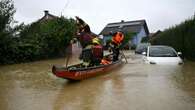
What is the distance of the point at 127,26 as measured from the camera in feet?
237

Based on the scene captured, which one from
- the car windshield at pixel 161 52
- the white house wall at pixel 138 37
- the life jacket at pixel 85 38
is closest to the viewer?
the life jacket at pixel 85 38

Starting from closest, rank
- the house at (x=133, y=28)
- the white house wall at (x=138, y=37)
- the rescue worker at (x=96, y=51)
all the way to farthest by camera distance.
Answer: the rescue worker at (x=96, y=51) → the white house wall at (x=138, y=37) → the house at (x=133, y=28)

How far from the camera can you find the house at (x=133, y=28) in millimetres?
67919

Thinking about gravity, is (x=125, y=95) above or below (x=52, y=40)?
below

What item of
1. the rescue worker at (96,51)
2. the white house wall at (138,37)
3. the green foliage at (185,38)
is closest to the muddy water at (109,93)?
the rescue worker at (96,51)

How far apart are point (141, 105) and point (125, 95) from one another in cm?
139

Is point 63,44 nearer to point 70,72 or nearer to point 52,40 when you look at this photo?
point 52,40

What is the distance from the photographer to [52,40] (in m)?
31.4

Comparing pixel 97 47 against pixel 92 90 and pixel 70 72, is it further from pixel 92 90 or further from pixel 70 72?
pixel 92 90

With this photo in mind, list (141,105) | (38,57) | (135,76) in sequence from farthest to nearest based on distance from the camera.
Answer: (38,57)
(135,76)
(141,105)

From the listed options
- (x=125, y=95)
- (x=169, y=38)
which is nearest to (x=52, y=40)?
(x=169, y=38)

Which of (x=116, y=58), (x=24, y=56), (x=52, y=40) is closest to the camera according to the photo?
(x=116, y=58)

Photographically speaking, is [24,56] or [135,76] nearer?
[135,76]

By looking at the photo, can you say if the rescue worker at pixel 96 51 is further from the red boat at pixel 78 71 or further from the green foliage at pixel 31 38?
the green foliage at pixel 31 38
